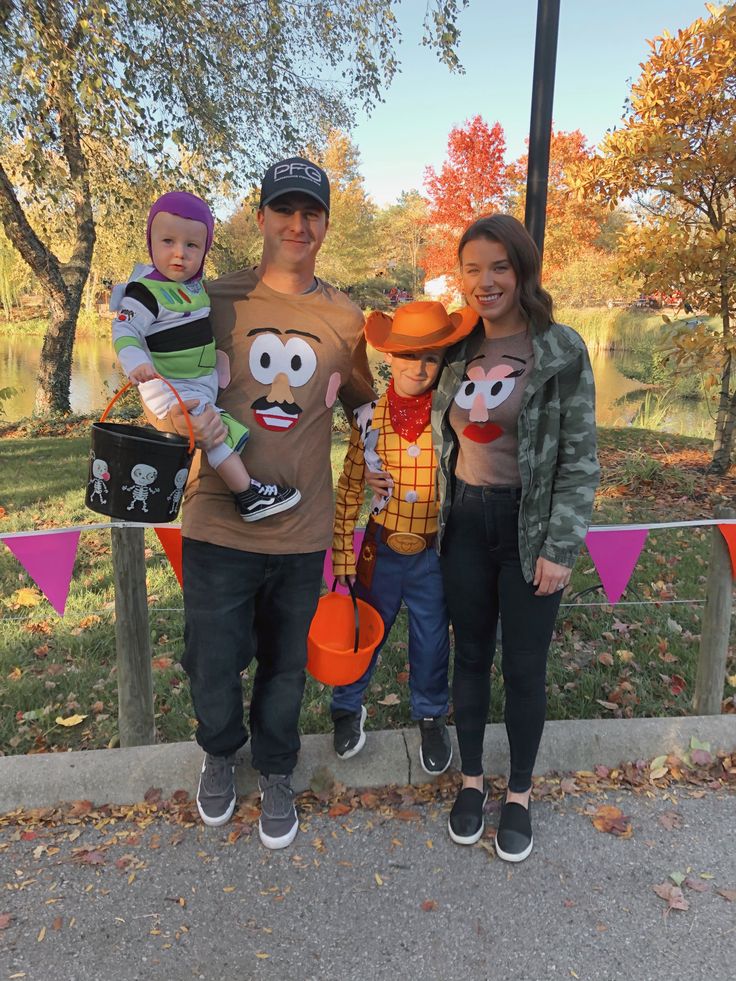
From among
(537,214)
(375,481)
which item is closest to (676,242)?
(537,214)

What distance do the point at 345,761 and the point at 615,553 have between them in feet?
5.01

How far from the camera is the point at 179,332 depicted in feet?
6.78

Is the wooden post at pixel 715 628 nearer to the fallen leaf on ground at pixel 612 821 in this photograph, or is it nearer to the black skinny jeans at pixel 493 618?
the fallen leaf on ground at pixel 612 821

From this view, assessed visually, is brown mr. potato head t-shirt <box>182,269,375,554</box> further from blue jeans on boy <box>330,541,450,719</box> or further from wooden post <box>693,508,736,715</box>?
wooden post <box>693,508,736,715</box>

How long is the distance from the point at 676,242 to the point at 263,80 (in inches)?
211

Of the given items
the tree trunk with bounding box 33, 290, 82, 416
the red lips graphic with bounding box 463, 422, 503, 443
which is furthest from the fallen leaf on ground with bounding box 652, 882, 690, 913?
the tree trunk with bounding box 33, 290, 82, 416

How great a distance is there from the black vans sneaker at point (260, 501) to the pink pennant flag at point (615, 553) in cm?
149

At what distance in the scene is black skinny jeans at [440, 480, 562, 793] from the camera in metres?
2.26

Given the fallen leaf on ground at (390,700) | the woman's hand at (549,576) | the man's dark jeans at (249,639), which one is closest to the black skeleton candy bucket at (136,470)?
the man's dark jeans at (249,639)

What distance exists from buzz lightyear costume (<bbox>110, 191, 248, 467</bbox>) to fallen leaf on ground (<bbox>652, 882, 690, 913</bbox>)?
206cm

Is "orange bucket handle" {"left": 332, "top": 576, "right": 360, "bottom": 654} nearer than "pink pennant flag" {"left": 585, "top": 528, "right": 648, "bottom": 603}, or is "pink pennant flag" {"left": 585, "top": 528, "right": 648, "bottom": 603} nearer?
"orange bucket handle" {"left": 332, "top": 576, "right": 360, "bottom": 654}

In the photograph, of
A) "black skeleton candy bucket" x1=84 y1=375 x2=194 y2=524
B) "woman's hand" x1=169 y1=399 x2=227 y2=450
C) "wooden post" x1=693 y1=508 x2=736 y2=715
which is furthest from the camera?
"wooden post" x1=693 y1=508 x2=736 y2=715

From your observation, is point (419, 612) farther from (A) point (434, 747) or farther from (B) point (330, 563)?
(A) point (434, 747)

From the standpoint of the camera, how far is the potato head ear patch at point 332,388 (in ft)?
7.64
